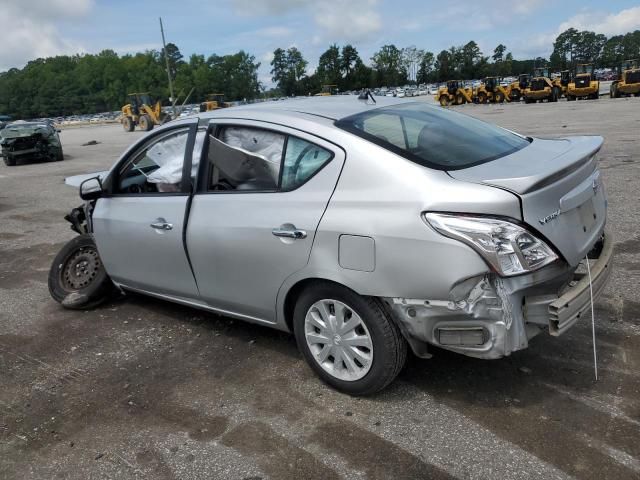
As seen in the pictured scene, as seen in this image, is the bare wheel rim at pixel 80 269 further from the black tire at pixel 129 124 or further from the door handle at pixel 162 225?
the black tire at pixel 129 124

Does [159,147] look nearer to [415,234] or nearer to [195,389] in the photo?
[195,389]

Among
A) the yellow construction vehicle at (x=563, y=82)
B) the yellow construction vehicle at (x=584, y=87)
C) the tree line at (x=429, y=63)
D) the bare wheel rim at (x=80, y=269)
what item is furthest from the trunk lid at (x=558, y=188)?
the tree line at (x=429, y=63)

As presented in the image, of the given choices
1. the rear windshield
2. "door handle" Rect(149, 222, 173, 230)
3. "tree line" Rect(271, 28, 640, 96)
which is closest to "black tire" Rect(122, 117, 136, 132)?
"door handle" Rect(149, 222, 173, 230)

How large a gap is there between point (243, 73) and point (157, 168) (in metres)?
128

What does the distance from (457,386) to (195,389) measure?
159cm

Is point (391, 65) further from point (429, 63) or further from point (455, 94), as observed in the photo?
point (455, 94)

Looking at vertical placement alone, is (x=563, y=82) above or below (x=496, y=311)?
above

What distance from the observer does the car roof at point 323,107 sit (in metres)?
3.54

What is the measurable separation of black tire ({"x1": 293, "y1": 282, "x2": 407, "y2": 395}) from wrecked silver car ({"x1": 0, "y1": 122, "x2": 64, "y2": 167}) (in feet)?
64.6

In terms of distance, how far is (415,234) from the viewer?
2.76 m

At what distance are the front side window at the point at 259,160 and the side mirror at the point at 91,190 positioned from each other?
1245 millimetres

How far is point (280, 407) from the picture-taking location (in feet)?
10.8

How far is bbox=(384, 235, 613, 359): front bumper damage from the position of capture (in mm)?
2686

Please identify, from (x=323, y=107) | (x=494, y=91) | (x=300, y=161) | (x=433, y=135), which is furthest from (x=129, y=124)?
(x=433, y=135)
